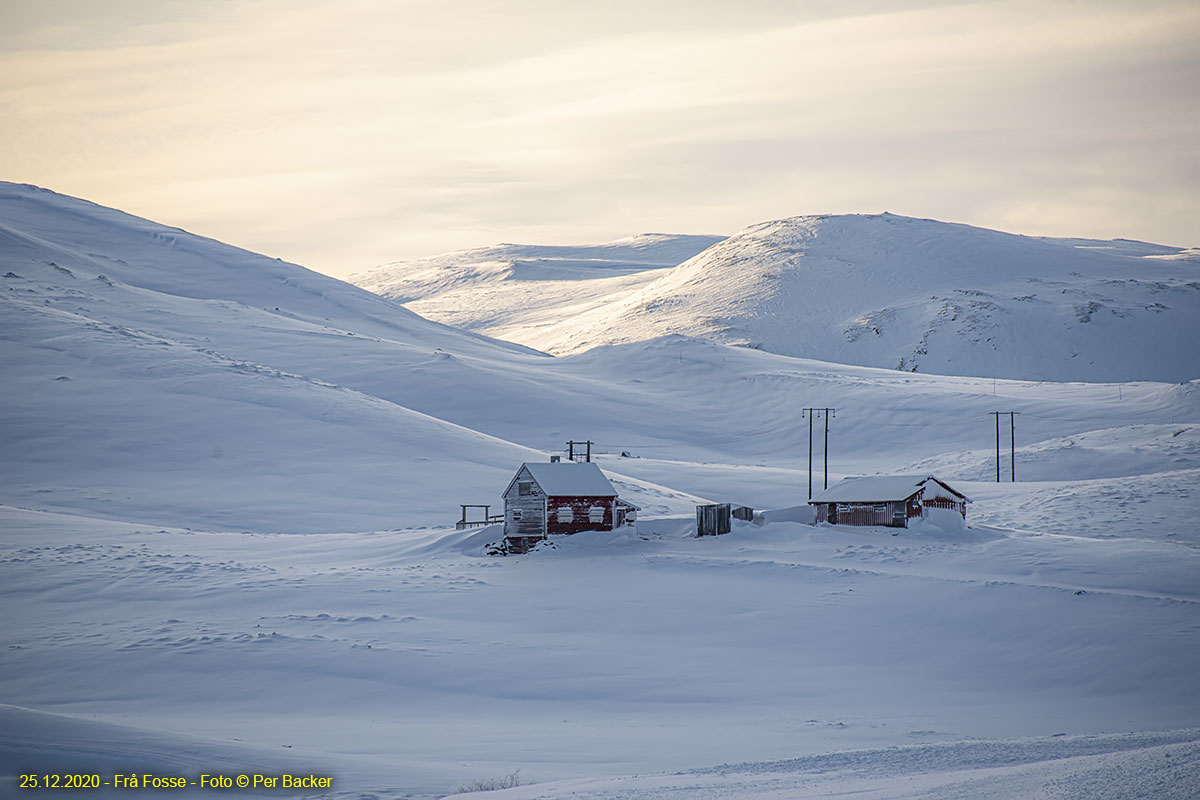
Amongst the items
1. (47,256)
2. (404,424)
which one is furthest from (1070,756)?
(47,256)

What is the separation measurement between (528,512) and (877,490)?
14834mm

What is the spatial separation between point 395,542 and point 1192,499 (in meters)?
39.7

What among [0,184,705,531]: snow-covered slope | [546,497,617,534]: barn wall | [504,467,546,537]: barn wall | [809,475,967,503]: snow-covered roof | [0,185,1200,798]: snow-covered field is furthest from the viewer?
[0,184,705,531]: snow-covered slope

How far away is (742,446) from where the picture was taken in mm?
105188

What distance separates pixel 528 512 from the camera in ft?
152

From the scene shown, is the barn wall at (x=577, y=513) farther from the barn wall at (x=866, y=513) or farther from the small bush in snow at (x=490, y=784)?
the small bush in snow at (x=490, y=784)

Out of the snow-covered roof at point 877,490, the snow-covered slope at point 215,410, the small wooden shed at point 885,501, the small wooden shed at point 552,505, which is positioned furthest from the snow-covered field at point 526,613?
the snow-covered roof at point 877,490

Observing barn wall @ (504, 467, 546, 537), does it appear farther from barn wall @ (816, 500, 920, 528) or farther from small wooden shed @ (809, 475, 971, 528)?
barn wall @ (816, 500, 920, 528)

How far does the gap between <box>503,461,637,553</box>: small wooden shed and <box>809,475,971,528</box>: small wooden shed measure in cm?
950

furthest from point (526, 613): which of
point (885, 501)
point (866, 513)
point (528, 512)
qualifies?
point (885, 501)

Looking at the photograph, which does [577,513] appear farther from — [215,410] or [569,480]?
[215,410]

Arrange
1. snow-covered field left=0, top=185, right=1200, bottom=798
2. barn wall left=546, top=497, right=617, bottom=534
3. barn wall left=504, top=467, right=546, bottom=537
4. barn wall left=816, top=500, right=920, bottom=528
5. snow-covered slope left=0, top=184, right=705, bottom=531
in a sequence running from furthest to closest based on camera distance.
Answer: snow-covered slope left=0, top=184, right=705, bottom=531, barn wall left=816, top=500, right=920, bottom=528, barn wall left=546, top=497, right=617, bottom=534, barn wall left=504, top=467, right=546, bottom=537, snow-covered field left=0, top=185, right=1200, bottom=798

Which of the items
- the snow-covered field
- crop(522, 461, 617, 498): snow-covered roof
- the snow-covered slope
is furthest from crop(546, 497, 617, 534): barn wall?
the snow-covered slope

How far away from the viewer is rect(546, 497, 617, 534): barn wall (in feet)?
152
